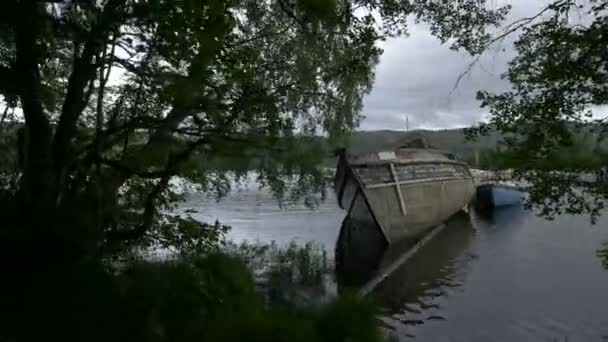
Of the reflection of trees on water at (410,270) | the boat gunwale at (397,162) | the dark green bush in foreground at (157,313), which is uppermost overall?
the boat gunwale at (397,162)

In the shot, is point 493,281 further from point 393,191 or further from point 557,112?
point 557,112

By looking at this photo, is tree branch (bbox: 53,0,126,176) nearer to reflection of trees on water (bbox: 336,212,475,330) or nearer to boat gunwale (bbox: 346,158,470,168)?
reflection of trees on water (bbox: 336,212,475,330)

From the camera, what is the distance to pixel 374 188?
23484 millimetres

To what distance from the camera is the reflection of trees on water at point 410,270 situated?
14.2 m

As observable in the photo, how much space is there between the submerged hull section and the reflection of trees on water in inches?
36.0

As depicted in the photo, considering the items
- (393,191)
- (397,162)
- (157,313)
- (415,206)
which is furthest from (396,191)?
(157,313)

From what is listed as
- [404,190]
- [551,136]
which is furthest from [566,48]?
[404,190]

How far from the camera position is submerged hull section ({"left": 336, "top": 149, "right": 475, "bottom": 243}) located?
76.9 feet

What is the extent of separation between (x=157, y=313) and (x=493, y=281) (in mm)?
15467

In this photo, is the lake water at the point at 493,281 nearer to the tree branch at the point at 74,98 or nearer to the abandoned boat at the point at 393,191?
the abandoned boat at the point at 393,191

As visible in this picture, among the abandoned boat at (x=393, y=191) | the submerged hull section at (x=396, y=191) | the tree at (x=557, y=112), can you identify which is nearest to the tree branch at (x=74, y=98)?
the tree at (x=557, y=112)

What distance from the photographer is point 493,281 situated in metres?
17.0

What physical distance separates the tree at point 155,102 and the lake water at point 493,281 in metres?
2.11

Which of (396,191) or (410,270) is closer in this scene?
(410,270)
